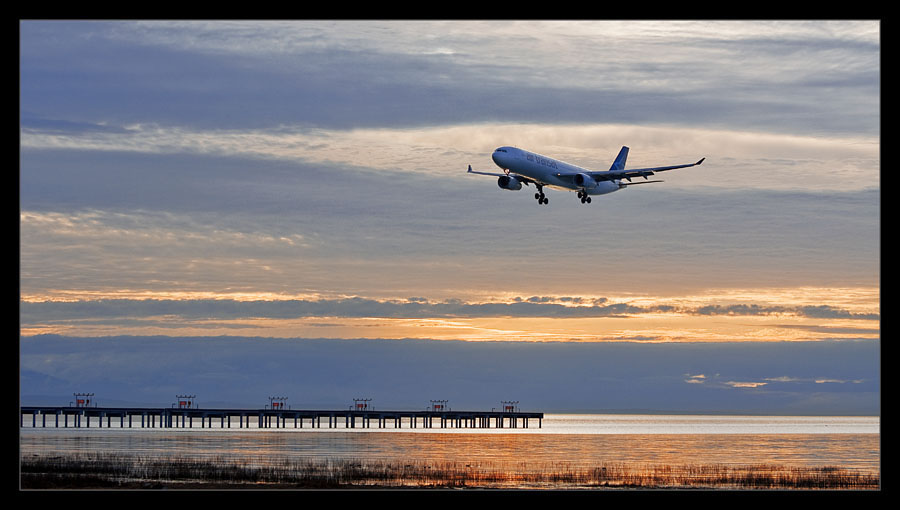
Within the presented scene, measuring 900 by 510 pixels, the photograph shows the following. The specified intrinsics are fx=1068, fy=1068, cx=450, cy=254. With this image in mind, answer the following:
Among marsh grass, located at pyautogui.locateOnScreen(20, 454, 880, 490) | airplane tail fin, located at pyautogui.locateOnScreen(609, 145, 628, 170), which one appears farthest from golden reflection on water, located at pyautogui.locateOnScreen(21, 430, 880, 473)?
airplane tail fin, located at pyautogui.locateOnScreen(609, 145, 628, 170)

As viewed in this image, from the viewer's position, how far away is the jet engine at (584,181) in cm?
10206

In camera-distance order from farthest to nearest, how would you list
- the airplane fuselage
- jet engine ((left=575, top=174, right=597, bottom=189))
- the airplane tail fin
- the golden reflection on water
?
1. the airplane tail fin
2. the golden reflection on water
3. jet engine ((left=575, top=174, right=597, bottom=189))
4. the airplane fuselage

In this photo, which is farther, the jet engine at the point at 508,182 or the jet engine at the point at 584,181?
the jet engine at the point at 584,181

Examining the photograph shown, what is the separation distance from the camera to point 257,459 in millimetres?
99812

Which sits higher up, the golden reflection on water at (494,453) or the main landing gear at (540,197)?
the main landing gear at (540,197)

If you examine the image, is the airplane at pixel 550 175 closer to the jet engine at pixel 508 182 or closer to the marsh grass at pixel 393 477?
the jet engine at pixel 508 182

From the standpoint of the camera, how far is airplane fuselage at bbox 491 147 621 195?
3812 inches

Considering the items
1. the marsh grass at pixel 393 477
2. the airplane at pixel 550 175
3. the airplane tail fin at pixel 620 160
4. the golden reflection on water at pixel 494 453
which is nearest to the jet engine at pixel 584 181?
the airplane at pixel 550 175

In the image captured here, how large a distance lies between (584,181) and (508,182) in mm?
8875

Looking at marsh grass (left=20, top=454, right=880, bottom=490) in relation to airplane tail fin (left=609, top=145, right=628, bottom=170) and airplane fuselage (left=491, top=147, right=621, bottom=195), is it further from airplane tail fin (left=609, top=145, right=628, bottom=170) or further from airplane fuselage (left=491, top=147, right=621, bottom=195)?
airplane tail fin (left=609, top=145, right=628, bottom=170)

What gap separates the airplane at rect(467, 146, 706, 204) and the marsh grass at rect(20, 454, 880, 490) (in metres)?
26.3

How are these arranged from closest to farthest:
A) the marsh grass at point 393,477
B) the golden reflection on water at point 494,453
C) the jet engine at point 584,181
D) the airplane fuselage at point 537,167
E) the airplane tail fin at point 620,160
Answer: the marsh grass at point 393,477 → the airplane fuselage at point 537,167 → the jet engine at point 584,181 → the golden reflection on water at point 494,453 → the airplane tail fin at point 620,160
